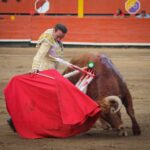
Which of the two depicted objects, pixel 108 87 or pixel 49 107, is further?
pixel 108 87

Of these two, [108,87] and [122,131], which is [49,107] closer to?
[108,87]

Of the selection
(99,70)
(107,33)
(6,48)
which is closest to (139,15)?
(107,33)

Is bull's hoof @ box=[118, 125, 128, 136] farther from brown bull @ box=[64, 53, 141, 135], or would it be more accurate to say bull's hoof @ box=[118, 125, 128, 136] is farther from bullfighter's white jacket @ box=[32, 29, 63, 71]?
bullfighter's white jacket @ box=[32, 29, 63, 71]

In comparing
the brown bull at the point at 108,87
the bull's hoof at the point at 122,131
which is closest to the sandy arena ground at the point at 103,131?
the bull's hoof at the point at 122,131

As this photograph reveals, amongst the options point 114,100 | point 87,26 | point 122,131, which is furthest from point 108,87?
point 87,26

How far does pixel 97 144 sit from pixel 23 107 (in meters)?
0.92

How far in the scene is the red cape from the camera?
18.9 feet

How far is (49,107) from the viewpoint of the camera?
231 inches

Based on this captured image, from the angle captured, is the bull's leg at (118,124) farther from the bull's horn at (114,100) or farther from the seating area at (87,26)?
the seating area at (87,26)

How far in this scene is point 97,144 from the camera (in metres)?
5.43

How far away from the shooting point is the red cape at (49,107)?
18.9 feet

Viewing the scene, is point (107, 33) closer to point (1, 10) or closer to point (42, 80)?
point (1, 10)

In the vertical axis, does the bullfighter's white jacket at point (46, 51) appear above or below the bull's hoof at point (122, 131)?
above

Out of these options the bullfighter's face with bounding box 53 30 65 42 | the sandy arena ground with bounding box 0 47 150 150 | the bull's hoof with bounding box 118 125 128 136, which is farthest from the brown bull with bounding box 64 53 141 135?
the bullfighter's face with bounding box 53 30 65 42
